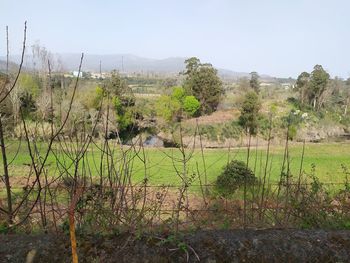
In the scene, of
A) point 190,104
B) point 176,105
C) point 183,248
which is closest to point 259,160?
point 176,105

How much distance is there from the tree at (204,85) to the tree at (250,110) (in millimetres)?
6302

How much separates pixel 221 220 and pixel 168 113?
119 feet

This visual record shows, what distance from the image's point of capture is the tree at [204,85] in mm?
45406

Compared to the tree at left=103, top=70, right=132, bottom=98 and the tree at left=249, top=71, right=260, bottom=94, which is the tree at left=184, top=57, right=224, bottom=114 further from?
the tree at left=103, top=70, right=132, bottom=98

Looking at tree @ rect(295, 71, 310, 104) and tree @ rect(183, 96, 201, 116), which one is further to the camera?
tree @ rect(295, 71, 310, 104)

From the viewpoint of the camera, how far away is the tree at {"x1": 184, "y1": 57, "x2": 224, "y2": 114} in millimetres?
45406

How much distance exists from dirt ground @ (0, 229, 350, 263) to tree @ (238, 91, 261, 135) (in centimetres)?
3771

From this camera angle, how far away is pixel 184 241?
7.04 feet

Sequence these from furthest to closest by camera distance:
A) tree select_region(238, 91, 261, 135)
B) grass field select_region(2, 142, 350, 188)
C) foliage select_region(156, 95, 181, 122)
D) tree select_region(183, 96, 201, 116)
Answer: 1. tree select_region(183, 96, 201, 116)
2. foliage select_region(156, 95, 181, 122)
3. tree select_region(238, 91, 261, 135)
4. grass field select_region(2, 142, 350, 188)

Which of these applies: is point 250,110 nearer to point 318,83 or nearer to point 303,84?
point 318,83

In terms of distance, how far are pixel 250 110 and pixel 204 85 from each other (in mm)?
7596

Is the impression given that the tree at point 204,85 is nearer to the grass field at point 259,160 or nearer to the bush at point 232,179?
the grass field at point 259,160

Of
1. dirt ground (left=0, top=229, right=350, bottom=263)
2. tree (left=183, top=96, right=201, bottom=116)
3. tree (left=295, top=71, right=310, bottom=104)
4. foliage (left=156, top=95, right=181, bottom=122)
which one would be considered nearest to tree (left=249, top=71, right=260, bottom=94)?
tree (left=295, top=71, right=310, bottom=104)

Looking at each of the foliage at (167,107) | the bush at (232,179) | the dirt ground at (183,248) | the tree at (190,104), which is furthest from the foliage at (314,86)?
the dirt ground at (183,248)
